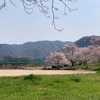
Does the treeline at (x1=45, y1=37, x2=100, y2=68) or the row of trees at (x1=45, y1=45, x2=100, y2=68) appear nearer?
the row of trees at (x1=45, y1=45, x2=100, y2=68)

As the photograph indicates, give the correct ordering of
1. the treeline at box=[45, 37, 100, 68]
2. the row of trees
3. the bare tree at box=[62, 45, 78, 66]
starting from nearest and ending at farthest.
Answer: the row of trees, the treeline at box=[45, 37, 100, 68], the bare tree at box=[62, 45, 78, 66]

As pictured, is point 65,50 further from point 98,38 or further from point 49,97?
point 49,97

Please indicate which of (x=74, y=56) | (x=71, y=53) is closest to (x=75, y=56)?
(x=74, y=56)

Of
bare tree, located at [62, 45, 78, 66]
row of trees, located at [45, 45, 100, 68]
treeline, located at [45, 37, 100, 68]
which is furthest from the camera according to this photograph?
bare tree, located at [62, 45, 78, 66]

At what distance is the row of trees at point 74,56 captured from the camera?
88325mm

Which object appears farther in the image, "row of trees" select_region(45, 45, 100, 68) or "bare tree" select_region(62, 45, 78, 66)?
"bare tree" select_region(62, 45, 78, 66)

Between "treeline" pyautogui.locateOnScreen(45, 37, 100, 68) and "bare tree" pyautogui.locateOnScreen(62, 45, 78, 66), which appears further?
"bare tree" pyautogui.locateOnScreen(62, 45, 78, 66)

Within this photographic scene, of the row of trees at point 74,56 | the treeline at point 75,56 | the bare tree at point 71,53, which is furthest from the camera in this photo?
the bare tree at point 71,53

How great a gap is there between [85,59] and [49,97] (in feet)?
259

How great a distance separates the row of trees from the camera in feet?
290

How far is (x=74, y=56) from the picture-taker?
98125 mm

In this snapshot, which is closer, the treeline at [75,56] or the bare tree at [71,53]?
the treeline at [75,56]

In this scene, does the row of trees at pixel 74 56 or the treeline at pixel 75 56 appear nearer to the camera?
the row of trees at pixel 74 56

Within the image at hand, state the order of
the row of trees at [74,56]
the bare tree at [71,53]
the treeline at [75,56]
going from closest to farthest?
1. the row of trees at [74,56]
2. the treeline at [75,56]
3. the bare tree at [71,53]
